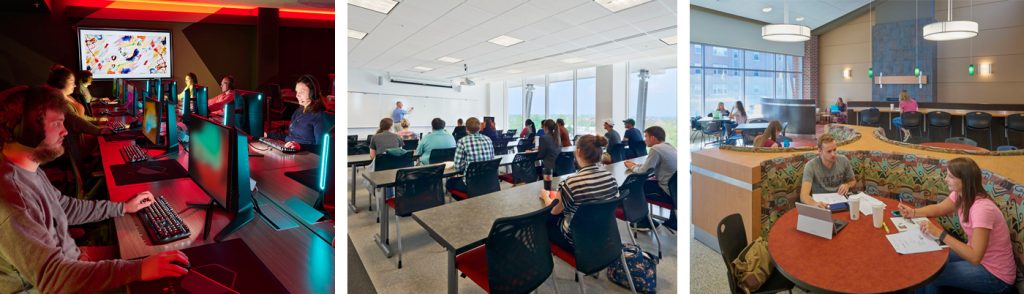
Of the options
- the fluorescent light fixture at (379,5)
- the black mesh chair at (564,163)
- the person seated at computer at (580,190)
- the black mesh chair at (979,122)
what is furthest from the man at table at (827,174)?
the fluorescent light fixture at (379,5)

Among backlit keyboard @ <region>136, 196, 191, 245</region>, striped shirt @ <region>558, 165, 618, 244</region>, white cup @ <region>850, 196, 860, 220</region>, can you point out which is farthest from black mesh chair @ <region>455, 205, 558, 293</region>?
white cup @ <region>850, 196, 860, 220</region>

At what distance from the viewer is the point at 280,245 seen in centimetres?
124

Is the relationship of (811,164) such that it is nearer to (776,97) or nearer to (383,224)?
(776,97)

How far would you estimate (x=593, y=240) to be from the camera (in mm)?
1902

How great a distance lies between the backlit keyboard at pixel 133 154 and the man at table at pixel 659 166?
2267mm

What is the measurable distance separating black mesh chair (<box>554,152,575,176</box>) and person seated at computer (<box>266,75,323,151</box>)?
1.64 meters

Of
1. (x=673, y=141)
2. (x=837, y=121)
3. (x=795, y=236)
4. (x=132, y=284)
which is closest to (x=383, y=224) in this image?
(x=132, y=284)

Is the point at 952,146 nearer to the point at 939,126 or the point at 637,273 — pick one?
the point at 939,126

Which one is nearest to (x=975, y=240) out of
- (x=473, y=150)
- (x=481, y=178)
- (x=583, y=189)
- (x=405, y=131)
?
(x=583, y=189)

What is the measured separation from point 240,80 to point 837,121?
3372mm

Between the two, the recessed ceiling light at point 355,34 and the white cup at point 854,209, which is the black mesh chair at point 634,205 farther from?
the recessed ceiling light at point 355,34

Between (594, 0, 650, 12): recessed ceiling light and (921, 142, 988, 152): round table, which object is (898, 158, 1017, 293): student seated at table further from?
(594, 0, 650, 12): recessed ceiling light

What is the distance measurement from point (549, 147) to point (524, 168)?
0.52 m

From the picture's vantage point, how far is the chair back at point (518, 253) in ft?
5.36
